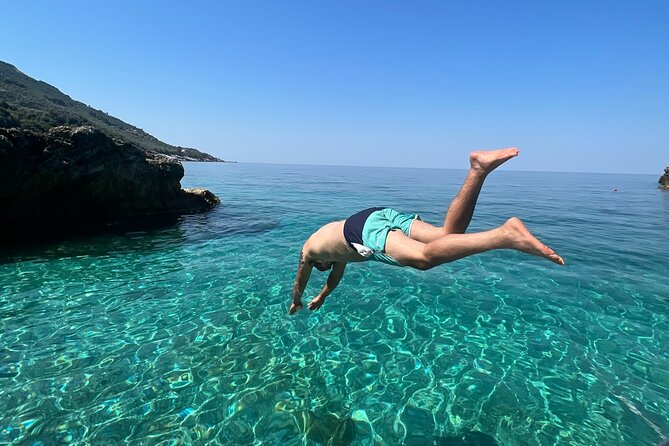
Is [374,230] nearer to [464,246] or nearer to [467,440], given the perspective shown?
[464,246]

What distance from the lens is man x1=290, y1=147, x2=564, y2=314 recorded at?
10.6ft

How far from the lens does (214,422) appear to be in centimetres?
500

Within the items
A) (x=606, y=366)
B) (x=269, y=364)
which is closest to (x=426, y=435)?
(x=269, y=364)

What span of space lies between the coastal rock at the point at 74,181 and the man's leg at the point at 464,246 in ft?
56.8

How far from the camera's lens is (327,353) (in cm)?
681

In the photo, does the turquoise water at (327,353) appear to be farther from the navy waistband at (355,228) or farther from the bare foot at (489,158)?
the bare foot at (489,158)

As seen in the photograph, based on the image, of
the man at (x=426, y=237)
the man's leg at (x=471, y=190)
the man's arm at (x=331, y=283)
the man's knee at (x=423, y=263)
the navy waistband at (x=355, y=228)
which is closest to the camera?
the man at (x=426, y=237)

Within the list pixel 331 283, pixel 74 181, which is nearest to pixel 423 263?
pixel 331 283

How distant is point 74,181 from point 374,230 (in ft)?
57.0

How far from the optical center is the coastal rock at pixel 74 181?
14086mm

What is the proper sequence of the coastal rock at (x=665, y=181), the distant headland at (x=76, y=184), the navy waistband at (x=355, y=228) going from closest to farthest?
the navy waistband at (x=355, y=228)
the distant headland at (x=76, y=184)
the coastal rock at (x=665, y=181)

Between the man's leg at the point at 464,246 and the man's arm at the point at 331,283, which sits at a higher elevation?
the man's leg at the point at 464,246

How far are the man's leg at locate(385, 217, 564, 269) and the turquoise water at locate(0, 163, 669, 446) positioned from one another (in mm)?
2983

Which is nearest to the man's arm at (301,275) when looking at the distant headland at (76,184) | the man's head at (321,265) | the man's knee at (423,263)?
the man's head at (321,265)
